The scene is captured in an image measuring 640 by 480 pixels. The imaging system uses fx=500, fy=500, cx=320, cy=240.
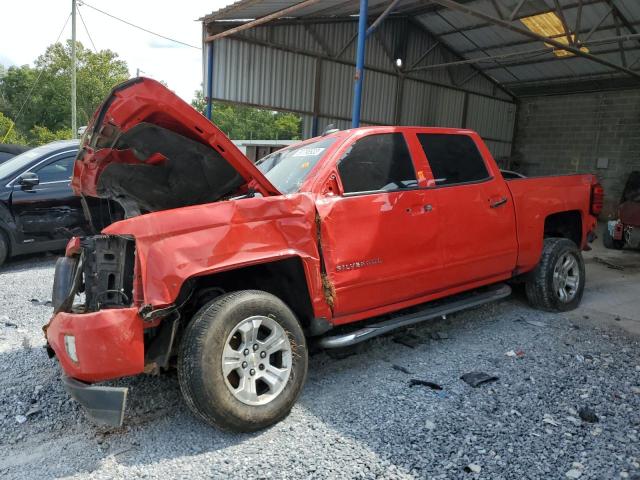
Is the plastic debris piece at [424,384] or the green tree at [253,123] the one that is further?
the green tree at [253,123]

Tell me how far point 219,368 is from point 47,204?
5.45 meters

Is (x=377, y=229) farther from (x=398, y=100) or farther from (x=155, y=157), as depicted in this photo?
(x=398, y=100)

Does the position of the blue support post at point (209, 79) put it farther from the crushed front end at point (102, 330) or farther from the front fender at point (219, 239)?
the crushed front end at point (102, 330)

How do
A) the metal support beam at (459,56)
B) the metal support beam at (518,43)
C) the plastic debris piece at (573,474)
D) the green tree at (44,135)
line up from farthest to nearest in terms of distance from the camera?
the green tree at (44,135)
the metal support beam at (459,56)
the metal support beam at (518,43)
the plastic debris piece at (573,474)

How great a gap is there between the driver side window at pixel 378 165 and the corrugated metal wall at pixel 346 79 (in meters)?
9.80

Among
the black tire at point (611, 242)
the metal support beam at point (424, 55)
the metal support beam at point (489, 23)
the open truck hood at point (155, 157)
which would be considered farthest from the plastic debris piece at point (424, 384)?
the metal support beam at point (424, 55)

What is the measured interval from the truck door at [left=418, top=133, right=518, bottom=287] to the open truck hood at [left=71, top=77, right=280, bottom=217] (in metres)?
1.62

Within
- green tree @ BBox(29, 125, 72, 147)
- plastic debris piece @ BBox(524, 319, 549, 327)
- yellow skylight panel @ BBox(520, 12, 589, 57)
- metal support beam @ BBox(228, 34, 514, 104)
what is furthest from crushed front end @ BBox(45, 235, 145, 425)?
green tree @ BBox(29, 125, 72, 147)

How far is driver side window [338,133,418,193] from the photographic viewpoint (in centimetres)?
369

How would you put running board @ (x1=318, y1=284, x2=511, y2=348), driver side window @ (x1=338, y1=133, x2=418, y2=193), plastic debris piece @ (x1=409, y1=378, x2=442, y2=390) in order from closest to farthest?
1. running board @ (x1=318, y1=284, x2=511, y2=348)
2. plastic debris piece @ (x1=409, y1=378, x2=442, y2=390)
3. driver side window @ (x1=338, y1=133, x2=418, y2=193)

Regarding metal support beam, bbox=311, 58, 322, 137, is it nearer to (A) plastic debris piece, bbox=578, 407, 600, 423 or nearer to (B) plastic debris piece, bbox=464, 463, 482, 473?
(A) plastic debris piece, bbox=578, 407, 600, 423

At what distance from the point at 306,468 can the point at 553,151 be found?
18973 mm

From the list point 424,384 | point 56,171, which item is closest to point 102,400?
point 424,384

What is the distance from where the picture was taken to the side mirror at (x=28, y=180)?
6805 millimetres
